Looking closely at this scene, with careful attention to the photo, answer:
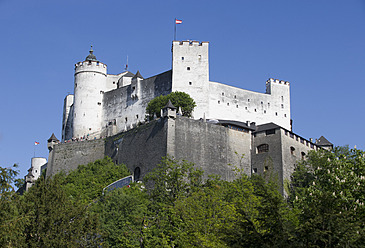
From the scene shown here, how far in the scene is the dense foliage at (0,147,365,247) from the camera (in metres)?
22.3

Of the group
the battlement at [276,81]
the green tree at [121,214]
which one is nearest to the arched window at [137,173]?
the green tree at [121,214]

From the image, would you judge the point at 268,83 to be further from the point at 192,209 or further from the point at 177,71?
the point at 192,209

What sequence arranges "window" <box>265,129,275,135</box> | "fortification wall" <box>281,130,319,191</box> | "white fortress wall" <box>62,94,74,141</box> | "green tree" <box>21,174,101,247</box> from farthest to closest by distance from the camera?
"white fortress wall" <box>62,94,74,141</box>, "window" <box>265,129,275,135</box>, "fortification wall" <box>281,130,319,191</box>, "green tree" <box>21,174,101,247</box>

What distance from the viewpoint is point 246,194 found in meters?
40.8

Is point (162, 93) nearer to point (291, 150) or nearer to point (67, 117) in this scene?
point (291, 150)

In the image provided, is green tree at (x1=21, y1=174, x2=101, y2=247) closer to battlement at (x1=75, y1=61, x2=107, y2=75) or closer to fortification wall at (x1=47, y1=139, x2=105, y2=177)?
fortification wall at (x1=47, y1=139, x2=105, y2=177)

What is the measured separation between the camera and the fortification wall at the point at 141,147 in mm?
55875

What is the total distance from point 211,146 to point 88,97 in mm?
24838

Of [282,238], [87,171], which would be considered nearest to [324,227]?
[282,238]

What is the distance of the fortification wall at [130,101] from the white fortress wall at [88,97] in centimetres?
112

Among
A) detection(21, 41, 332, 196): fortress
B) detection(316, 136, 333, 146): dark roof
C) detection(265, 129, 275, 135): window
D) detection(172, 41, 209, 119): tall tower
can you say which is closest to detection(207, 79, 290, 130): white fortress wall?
detection(21, 41, 332, 196): fortress

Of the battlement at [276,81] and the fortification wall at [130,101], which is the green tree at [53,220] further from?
the battlement at [276,81]

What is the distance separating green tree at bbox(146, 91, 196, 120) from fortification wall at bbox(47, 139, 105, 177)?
765cm

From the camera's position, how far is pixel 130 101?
7294cm
